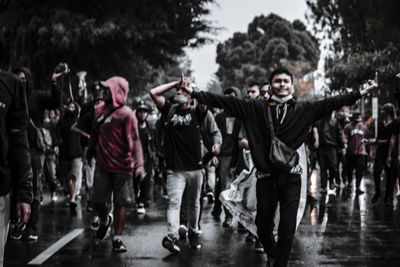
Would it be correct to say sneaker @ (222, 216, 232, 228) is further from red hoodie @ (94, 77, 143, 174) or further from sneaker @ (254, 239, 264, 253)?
red hoodie @ (94, 77, 143, 174)

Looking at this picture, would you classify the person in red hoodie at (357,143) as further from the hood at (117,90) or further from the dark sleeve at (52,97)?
the dark sleeve at (52,97)

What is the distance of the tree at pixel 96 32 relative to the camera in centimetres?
1961

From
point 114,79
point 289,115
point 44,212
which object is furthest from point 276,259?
point 44,212

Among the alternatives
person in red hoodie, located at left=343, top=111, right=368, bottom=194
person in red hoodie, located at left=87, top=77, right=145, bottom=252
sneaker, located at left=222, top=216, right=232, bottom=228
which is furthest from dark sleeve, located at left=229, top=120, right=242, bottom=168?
person in red hoodie, located at left=343, top=111, right=368, bottom=194

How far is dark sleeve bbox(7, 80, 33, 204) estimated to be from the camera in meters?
3.65

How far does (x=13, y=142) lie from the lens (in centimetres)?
366

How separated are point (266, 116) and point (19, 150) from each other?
261 centimetres

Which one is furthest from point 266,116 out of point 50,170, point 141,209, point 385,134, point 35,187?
point 50,170

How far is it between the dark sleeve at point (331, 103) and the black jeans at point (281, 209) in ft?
2.02

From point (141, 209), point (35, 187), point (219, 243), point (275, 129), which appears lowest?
point (219, 243)

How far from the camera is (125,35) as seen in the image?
20.2 meters

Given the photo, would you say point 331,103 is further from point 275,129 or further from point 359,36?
point 359,36

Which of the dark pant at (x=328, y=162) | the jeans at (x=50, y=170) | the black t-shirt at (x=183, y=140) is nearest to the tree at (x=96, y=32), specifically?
the jeans at (x=50, y=170)

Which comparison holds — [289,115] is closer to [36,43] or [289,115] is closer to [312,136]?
[312,136]
